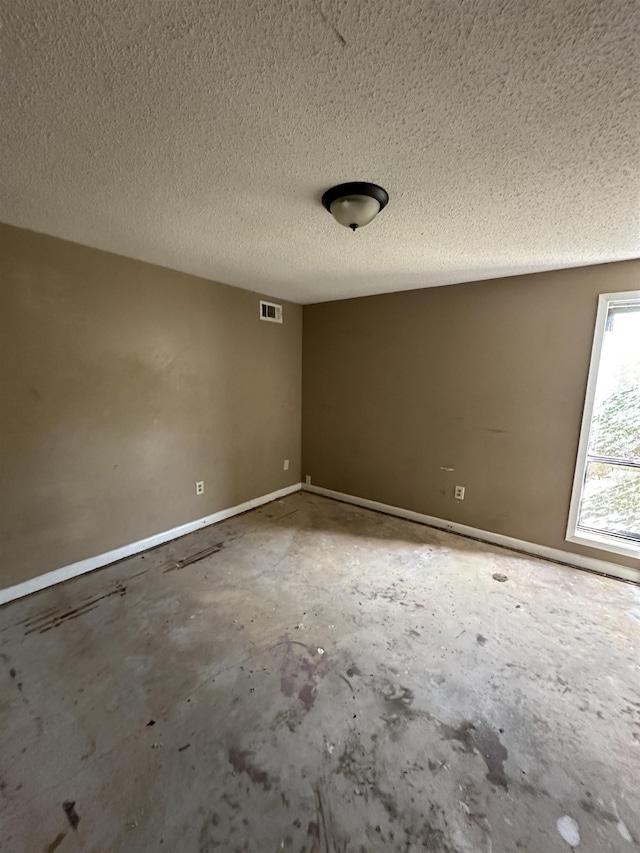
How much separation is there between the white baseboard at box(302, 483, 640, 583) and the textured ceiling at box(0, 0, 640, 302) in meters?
2.19

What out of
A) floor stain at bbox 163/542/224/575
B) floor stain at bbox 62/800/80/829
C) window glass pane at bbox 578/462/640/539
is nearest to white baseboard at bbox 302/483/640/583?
window glass pane at bbox 578/462/640/539

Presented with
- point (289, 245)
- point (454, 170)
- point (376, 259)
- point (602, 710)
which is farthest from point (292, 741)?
point (376, 259)

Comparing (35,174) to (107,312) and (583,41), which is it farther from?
(583,41)

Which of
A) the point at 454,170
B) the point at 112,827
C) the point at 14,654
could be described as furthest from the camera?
the point at 14,654

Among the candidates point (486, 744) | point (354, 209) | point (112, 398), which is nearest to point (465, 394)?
point (354, 209)

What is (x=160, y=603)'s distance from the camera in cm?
221

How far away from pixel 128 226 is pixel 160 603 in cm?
223

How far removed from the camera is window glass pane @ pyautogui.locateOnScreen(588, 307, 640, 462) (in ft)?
8.16

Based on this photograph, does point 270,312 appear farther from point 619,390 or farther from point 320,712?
point 320,712

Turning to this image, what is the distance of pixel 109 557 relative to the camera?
2631 mm

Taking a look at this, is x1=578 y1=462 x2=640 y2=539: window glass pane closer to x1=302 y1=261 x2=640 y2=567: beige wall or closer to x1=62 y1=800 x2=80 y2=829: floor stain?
x1=302 y1=261 x2=640 y2=567: beige wall

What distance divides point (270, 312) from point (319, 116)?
2673 millimetres

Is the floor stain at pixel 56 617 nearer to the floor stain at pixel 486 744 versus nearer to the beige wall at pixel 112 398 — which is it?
the beige wall at pixel 112 398

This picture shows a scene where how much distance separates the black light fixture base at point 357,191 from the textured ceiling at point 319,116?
0.14 feet
